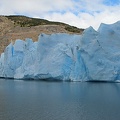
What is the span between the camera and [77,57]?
115ft

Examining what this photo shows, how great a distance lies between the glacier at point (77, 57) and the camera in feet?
109

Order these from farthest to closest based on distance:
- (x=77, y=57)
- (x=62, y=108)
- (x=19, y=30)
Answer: (x=19, y=30), (x=77, y=57), (x=62, y=108)

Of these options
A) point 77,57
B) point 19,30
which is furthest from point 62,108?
point 19,30

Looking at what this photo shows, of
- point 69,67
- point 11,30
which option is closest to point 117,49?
point 69,67

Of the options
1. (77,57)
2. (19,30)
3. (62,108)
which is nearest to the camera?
(62,108)

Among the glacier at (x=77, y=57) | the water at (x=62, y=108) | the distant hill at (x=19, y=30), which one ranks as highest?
the distant hill at (x=19, y=30)

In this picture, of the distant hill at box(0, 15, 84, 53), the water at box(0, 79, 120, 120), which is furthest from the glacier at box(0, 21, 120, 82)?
the distant hill at box(0, 15, 84, 53)

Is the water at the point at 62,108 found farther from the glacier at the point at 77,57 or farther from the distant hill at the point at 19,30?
the distant hill at the point at 19,30

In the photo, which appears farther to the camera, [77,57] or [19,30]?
[19,30]

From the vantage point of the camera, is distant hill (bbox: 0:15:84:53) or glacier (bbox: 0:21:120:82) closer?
glacier (bbox: 0:21:120:82)

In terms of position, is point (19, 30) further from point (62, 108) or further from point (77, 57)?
point (62, 108)

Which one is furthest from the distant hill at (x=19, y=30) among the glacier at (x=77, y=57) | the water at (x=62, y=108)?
the water at (x=62, y=108)

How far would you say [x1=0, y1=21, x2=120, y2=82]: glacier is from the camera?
3333cm

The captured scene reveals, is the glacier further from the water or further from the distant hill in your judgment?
the distant hill
